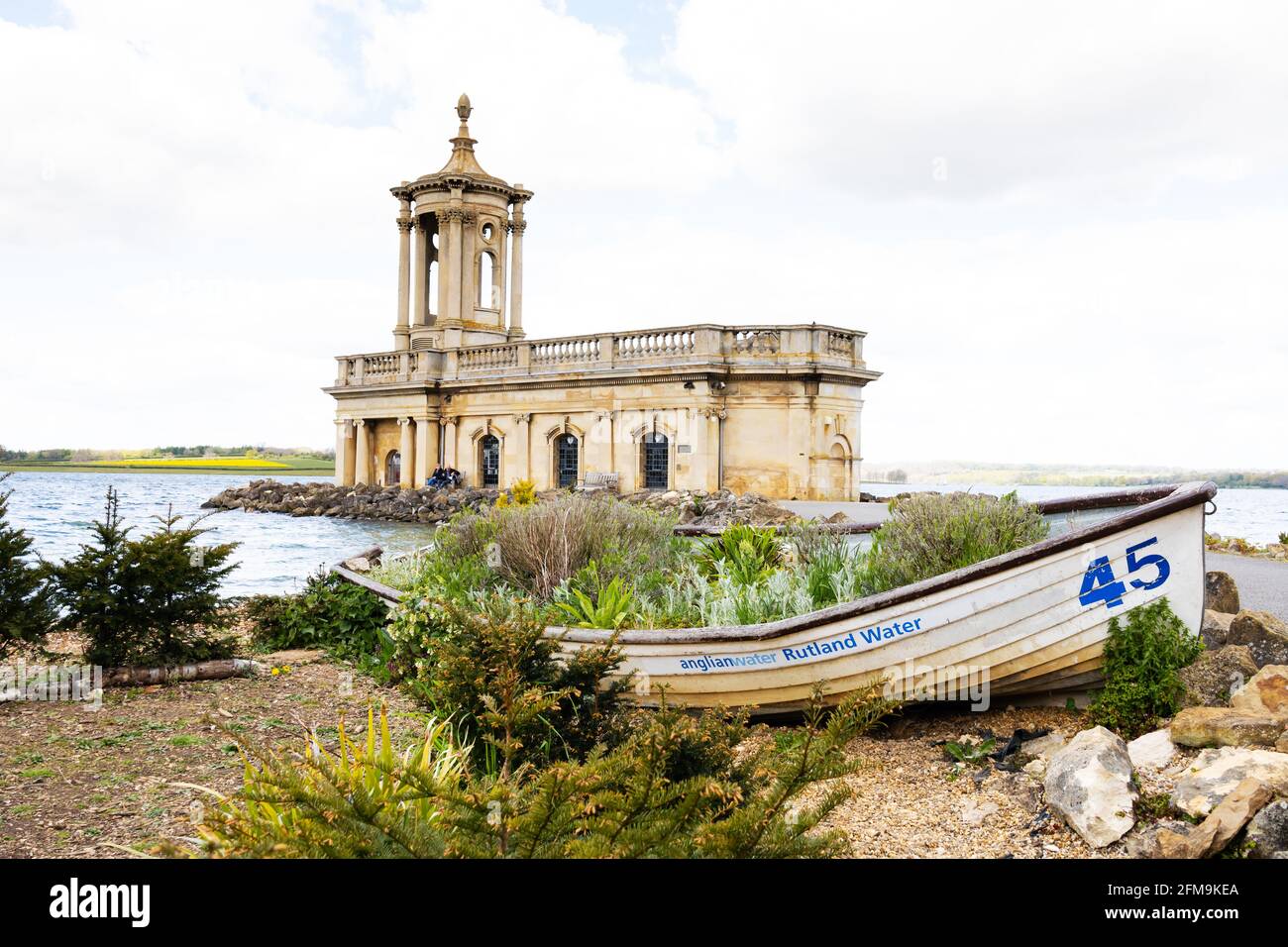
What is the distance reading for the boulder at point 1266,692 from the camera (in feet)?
18.0

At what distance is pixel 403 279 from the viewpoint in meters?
42.2

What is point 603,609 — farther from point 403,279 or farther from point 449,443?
point 403,279

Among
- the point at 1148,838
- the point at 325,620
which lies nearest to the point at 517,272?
the point at 325,620

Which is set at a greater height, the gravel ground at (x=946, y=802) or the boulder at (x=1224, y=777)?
the boulder at (x=1224, y=777)

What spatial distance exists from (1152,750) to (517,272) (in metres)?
39.4

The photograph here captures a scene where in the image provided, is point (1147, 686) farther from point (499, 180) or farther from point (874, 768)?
point (499, 180)

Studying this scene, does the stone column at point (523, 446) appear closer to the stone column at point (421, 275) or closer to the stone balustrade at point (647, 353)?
the stone balustrade at point (647, 353)

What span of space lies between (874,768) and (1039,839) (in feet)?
4.56

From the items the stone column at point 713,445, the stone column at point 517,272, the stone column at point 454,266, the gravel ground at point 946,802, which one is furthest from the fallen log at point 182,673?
the stone column at point 517,272

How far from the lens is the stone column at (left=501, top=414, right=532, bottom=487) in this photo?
34.7 m

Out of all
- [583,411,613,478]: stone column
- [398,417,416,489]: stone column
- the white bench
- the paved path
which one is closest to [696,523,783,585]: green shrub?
the paved path

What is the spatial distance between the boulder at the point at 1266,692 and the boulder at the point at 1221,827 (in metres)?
1.38
